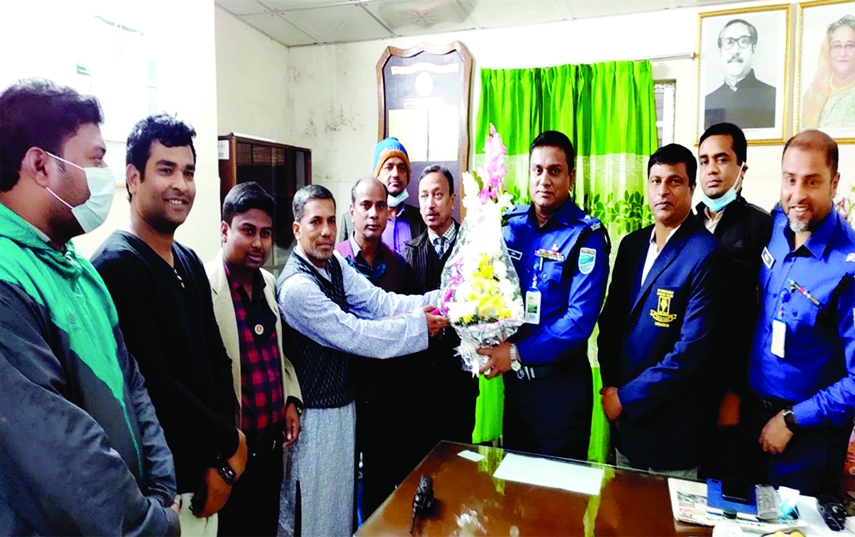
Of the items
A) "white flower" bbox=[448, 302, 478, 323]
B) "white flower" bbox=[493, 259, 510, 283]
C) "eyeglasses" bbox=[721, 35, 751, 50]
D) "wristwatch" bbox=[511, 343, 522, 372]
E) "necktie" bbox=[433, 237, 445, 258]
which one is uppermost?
"eyeglasses" bbox=[721, 35, 751, 50]

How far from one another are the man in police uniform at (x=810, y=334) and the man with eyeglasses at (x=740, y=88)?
5.60 ft

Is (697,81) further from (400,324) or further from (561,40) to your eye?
(400,324)

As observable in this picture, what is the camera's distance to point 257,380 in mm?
1772

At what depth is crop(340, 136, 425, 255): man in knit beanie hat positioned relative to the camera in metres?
2.71

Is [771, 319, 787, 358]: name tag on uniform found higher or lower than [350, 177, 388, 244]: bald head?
lower

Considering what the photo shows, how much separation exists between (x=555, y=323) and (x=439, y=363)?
0.55 metres

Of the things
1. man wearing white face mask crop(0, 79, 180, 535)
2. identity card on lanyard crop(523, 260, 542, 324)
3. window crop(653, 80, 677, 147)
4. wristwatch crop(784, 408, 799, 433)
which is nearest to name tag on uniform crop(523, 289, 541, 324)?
identity card on lanyard crop(523, 260, 542, 324)

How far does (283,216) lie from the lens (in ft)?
12.5

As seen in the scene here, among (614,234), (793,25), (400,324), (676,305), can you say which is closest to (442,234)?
(400,324)

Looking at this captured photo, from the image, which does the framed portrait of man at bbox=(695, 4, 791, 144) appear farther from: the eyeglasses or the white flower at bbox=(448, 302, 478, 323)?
the white flower at bbox=(448, 302, 478, 323)

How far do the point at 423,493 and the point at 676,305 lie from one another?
1.14 metres

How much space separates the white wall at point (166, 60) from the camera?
1.81m

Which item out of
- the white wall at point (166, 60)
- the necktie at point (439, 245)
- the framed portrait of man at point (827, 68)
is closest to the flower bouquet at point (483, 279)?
the necktie at point (439, 245)

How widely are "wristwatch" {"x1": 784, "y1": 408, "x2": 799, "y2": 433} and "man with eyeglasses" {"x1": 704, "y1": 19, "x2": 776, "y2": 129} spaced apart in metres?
2.22
